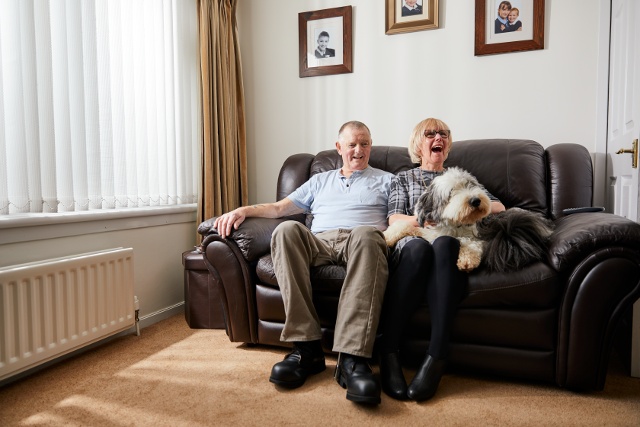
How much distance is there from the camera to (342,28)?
2891mm

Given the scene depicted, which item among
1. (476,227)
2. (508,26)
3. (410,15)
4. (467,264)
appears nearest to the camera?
(467,264)

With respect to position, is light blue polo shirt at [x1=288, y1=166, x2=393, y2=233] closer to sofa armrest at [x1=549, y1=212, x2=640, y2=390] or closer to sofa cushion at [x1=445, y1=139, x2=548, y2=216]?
sofa cushion at [x1=445, y1=139, x2=548, y2=216]

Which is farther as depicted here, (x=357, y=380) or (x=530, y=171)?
(x=530, y=171)

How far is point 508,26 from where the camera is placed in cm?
253

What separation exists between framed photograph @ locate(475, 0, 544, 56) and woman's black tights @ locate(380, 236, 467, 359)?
1.52 metres

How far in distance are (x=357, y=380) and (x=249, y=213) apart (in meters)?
0.93

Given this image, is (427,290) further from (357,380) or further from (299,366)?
(299,366)

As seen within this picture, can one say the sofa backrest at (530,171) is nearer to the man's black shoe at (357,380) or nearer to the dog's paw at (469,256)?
the dog's paw at (469,256)

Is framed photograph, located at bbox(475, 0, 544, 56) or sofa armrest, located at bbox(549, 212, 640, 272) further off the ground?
framed photograph, located at bbox(475, 0, 544, 56)

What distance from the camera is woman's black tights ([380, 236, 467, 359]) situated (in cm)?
157

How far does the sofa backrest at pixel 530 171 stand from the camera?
214cm

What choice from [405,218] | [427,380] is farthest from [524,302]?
[405,218]

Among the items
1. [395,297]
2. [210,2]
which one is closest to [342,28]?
[210,2]

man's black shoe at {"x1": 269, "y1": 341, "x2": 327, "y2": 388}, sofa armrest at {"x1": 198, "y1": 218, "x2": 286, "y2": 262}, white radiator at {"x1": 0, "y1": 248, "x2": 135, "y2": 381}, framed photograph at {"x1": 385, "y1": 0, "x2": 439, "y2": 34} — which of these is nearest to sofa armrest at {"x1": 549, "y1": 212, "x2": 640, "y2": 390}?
man's black shoe at {"x1": 269, "y1": 341, "x2": 327, "y2": 388}
